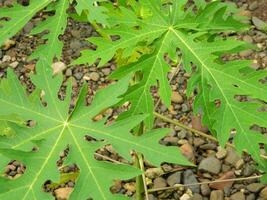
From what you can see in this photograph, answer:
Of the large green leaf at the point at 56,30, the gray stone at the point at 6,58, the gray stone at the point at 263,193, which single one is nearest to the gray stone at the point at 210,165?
the gray stone at the point at 263,193

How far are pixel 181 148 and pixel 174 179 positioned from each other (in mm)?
182

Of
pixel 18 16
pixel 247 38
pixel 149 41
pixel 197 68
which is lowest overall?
pixel 247 38

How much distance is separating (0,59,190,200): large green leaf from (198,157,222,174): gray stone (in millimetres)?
1132

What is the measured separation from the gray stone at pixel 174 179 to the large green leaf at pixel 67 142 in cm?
107

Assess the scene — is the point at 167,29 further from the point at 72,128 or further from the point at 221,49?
the point at 72,128

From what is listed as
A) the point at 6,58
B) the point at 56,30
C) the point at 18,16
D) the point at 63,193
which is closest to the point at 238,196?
the point at 63,193

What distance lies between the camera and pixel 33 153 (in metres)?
1.49

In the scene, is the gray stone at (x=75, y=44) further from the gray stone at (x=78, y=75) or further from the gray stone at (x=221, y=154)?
the gray stone at (x=221, y=154)

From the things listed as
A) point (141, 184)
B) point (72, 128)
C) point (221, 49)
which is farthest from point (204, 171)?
point (72, 128)

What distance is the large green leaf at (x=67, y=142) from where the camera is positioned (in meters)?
1.43

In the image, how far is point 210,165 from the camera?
262cm

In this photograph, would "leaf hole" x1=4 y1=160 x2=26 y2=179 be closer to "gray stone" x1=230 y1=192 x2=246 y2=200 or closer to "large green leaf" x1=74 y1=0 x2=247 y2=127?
"gray stone" x1=230 y1=192 x2=246 y2=200

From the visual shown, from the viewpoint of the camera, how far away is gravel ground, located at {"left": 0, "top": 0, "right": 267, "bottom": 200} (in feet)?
8.35

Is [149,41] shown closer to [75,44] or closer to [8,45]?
[75,44]
